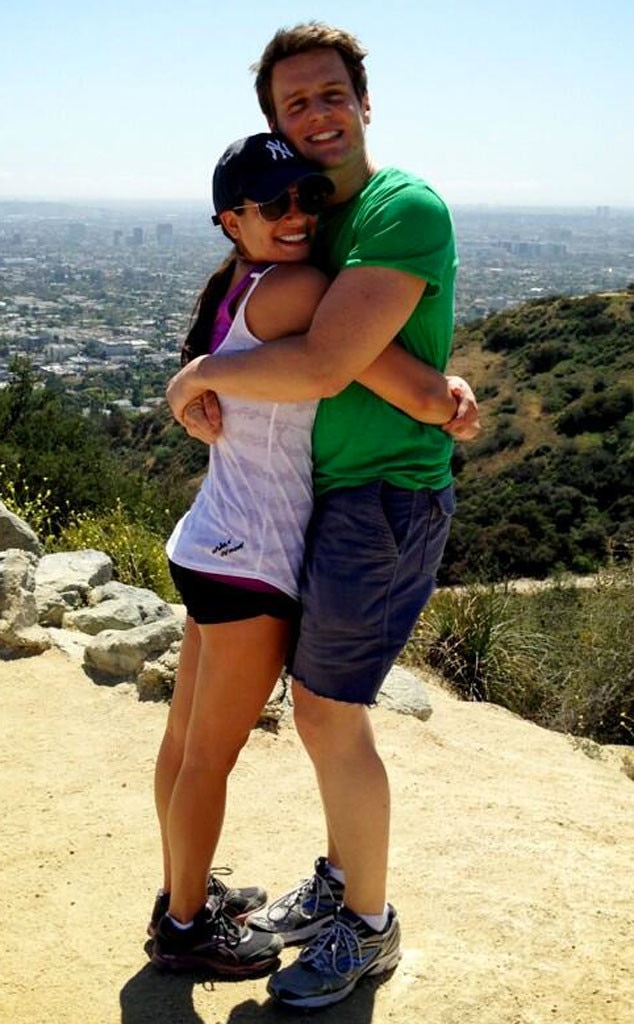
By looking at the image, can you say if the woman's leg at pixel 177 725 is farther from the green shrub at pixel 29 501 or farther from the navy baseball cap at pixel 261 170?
the green shrub at pixel 29 501

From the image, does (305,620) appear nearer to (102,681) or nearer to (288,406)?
(288,406)

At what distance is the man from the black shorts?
3.0 inches

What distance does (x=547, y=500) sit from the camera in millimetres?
24141

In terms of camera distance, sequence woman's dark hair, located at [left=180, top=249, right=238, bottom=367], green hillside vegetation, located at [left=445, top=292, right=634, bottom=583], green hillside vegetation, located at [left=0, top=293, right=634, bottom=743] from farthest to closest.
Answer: green hillside vegetation, located at [left=445, top=292, right=634, bottom=583] → green hillside vegetation, located at [left=0, top=293, right=634, bottom=743] → woman's dark hair, located at [left=180, top=249, right=238, bottom=367]

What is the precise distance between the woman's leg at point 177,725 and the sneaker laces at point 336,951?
1.42 ft

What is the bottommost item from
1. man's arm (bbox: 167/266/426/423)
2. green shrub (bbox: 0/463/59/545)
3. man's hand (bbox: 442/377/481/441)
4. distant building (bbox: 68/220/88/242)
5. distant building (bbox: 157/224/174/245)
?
distant building (bbox: 68/220/88/242)

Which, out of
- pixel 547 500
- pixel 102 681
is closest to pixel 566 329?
pixel 547 500

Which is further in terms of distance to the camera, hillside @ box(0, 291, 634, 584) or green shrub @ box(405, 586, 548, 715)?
hillside @ box(0, 291, 634, 584)

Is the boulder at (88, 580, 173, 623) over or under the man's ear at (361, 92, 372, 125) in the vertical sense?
under

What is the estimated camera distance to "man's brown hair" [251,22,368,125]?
7.53 feet

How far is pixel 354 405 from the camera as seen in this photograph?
7.58 feet

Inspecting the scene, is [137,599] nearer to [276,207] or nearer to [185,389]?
[185,389]

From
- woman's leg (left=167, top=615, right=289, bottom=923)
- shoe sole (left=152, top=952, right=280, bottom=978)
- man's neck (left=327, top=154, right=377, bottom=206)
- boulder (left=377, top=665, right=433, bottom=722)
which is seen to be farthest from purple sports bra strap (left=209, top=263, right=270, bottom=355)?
boulder (left=377, top=665, right=433, bottom=722)

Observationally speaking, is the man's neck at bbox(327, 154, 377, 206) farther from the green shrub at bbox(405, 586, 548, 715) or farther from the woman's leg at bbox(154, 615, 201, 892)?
the green shrub at bbox(405, 586, 548, 715)
